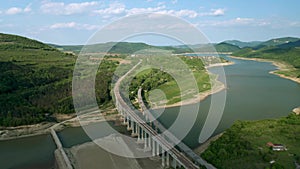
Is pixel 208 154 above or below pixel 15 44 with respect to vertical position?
below

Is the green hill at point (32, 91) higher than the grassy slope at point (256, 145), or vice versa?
the green hill at point (32, 91)

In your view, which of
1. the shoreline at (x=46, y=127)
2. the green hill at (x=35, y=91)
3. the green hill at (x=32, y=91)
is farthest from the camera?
the green hill at (x=35, y=91)

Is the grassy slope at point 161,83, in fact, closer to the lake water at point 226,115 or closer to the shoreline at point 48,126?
the lake water at point 226,115

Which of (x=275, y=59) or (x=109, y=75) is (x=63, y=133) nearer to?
(x=109, y=75)

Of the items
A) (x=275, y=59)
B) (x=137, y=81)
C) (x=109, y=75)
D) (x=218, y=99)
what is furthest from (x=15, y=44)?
(x=275, y=59)

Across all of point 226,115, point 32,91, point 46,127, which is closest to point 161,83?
point 226,115

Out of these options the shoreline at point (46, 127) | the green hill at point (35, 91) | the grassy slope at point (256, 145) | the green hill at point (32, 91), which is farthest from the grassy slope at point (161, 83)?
the grassy slope at point (256, 145)

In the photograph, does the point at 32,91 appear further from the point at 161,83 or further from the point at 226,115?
the point at 226,115
